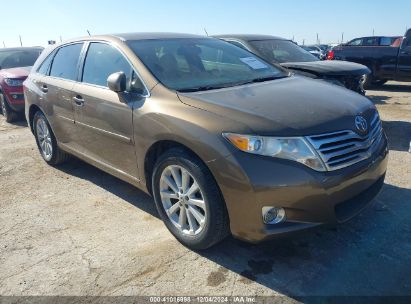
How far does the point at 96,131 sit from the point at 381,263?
275 centimetres

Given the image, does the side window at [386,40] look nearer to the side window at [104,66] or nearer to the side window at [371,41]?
the side window at [371,41]

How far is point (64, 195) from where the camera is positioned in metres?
4.42

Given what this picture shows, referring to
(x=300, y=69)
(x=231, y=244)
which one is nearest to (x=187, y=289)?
(x=231, y=244)

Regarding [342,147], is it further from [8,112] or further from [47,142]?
[8,112]

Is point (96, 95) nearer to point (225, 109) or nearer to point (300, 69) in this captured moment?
point (225, 109)

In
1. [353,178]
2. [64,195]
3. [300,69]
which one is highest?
[300,69]

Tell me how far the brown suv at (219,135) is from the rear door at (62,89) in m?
0.05

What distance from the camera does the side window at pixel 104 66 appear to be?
11.3 feet

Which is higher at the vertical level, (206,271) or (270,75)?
(270,75)

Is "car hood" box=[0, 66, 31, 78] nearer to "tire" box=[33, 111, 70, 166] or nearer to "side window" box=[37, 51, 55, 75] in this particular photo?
"tire" box=[33, 111, 70, 166]

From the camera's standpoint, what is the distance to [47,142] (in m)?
5.26

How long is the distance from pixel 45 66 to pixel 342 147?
157 inches

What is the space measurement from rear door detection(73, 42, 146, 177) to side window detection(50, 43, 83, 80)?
9.4 inches

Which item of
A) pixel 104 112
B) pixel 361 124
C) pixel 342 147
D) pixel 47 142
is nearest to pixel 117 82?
pixel 104 112
